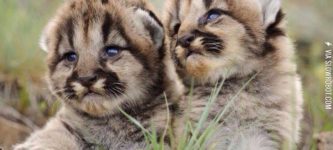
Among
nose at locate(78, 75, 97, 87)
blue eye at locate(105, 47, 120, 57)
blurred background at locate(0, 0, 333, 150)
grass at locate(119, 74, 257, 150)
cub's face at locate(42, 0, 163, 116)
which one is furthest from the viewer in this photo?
Result: blurred background at locate(0, 0, 333, 150)

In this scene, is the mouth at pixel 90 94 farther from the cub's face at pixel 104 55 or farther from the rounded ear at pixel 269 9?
the rounded ear at pixel 269 9

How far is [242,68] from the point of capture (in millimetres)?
6367

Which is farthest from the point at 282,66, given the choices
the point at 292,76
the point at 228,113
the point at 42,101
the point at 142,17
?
the point at 42,101

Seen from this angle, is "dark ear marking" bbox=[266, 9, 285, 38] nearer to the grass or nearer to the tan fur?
the tan fur

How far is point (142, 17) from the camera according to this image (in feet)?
20.9

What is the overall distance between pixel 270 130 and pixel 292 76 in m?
0.47

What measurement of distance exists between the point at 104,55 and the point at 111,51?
0.06m

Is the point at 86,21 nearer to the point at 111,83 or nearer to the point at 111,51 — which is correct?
the point at 111,51

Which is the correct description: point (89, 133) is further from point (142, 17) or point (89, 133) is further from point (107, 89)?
point (142, 17)

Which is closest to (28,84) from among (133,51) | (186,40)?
(133,51)

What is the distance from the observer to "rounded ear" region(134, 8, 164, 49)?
6320 millimetres

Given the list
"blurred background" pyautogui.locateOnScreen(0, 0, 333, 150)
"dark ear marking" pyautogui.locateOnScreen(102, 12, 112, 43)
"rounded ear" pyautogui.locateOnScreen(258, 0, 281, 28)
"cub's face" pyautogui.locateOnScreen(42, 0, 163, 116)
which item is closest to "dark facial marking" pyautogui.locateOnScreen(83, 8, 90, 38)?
"cub's face" pyautogui.locateOnScreen(42, 0, 163, 116)

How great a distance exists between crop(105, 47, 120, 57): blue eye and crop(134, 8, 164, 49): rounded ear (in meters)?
0.29

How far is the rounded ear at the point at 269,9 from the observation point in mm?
6531
